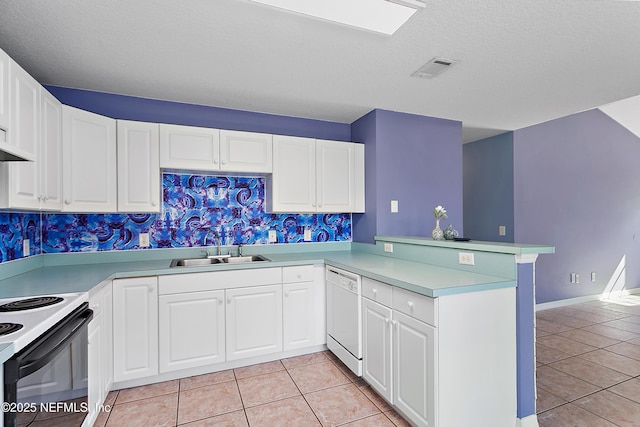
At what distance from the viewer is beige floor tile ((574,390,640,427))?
2.02 metres

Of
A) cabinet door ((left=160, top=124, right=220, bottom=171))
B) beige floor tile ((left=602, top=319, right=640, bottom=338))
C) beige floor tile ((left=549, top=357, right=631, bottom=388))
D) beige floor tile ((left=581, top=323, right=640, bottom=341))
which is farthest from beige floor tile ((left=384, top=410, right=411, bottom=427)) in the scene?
beige floor tile ((left=602, top=319, right=640, bottom=338))

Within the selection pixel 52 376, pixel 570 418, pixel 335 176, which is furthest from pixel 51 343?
pixel 570 418

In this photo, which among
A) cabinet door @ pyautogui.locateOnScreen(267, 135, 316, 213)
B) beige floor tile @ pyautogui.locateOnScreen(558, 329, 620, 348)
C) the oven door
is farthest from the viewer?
beige floor tile @ pyautogui.locateOnScreen(558, 329, 620, 348)

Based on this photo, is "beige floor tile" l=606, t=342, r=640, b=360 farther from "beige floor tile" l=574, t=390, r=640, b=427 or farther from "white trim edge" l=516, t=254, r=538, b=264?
"white trim edge" l=516, t=254, r=538, b=264

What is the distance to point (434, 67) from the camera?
7.69 feet

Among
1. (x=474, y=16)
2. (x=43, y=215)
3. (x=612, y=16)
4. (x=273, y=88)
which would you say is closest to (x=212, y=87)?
(x=273, y=88)

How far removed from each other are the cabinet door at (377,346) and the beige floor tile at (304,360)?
0.56m

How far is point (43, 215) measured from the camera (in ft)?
8.57

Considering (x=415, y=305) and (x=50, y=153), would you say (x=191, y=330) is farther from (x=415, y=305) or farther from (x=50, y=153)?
(x=415, y=305)

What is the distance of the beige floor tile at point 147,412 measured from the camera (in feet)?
6.55

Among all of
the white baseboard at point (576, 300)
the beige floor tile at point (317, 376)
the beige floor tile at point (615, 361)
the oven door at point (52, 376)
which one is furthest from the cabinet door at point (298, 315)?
the white baseboard at point (576, 300)

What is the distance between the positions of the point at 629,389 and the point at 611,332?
4.79 ft

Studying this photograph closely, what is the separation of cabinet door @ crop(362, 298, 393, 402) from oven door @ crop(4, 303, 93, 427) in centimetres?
166

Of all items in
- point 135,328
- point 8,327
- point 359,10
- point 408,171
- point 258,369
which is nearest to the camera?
point 8,327
